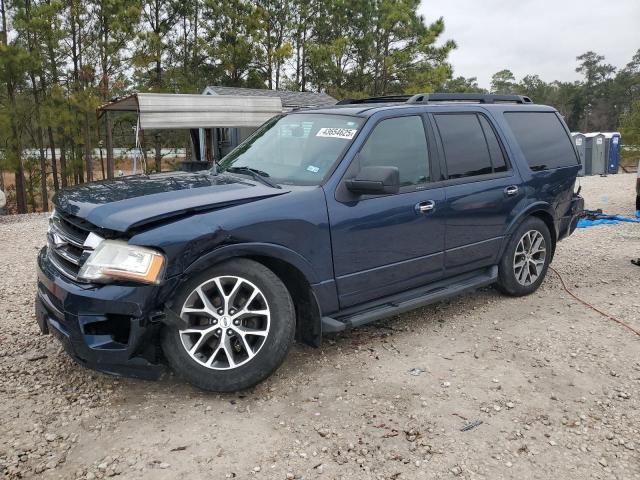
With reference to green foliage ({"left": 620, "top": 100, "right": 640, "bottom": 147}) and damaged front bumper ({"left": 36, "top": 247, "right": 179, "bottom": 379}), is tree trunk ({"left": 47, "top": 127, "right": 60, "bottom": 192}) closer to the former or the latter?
damaged front bumper ({"left": 36, "top": 247, "right": 179, "bottom": 379})

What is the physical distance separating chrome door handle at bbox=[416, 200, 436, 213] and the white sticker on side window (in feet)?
2.34

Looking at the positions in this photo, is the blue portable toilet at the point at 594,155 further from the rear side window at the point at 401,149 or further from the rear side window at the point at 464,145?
the rear side window at the point at 401,149

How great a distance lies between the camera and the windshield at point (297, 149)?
3.59 metres

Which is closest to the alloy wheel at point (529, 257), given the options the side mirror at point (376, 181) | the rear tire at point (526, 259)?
the rear tire at point (526, 259)

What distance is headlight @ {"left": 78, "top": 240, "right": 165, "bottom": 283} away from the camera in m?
2.75

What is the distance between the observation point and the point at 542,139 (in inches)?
197

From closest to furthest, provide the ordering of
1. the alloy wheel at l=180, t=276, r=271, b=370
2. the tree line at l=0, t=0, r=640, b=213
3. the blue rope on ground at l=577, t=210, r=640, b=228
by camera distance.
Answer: the alloy wheel at l=180, t=276, r=271, b=370
the blue rope on ground at l=577, t=210, r=640, b=228
the tree line at l=0, t=0, r=640, b=213

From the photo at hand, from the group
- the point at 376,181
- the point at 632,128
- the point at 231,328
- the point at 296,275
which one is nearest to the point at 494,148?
the point at 376,181

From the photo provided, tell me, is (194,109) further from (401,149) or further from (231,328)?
(231,328)

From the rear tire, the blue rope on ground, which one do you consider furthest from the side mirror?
the blue rope on ground

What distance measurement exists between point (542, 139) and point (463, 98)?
3.30 ft

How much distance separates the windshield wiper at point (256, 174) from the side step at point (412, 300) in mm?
984

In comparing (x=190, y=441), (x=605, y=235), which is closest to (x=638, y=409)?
(x=190, y=441)

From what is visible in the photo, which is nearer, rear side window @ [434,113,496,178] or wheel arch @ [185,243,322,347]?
wheel arch @ [185,243,322,347]
